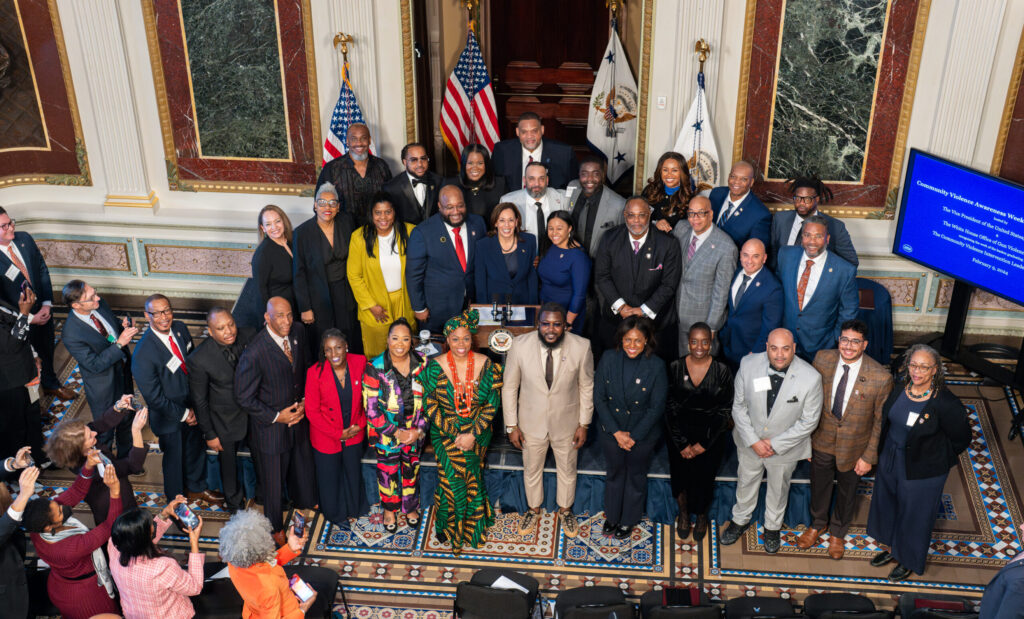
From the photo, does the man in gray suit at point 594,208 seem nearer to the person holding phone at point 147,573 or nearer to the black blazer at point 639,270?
the black blazer at point 639,270

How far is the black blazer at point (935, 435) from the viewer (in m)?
5.94


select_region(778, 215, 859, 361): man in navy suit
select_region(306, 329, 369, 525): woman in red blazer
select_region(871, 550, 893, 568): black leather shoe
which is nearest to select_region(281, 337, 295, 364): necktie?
select_region(306, 329, 369, 525): woman in red blazer

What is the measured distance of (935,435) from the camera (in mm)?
5992

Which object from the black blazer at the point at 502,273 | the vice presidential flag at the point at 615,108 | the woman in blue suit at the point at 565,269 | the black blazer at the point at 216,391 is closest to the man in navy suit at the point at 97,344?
the black blazer at the point at 216,391

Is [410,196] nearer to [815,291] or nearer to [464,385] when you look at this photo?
[464,385]

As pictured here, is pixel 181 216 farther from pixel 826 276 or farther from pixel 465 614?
pixel 826 276

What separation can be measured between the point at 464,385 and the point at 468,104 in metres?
3.51

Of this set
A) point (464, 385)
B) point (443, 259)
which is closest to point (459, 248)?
point (443, 259)

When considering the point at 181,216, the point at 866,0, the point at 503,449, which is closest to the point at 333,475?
the point at 503,449

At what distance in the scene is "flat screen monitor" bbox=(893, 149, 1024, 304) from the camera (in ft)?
24.3

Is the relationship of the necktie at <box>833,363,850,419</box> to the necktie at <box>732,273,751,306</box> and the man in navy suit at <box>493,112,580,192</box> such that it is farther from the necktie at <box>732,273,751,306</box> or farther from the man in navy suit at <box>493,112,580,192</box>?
the man in navy suit at <box>493,112,580,192</box>

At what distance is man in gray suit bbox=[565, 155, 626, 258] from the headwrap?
1.13 metres

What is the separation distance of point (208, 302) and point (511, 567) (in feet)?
13.9

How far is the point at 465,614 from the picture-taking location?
5.80 metres
